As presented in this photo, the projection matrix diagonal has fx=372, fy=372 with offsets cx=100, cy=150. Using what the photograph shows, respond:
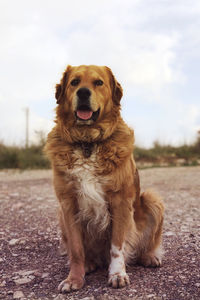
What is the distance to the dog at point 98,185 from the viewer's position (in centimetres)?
308

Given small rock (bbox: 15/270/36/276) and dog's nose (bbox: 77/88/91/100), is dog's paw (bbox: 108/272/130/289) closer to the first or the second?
small rock (bbox: 15/270/36/276)

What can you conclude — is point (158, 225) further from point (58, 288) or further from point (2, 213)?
point (2, 213)

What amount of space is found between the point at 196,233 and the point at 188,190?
148 inches

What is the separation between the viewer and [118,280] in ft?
9.74

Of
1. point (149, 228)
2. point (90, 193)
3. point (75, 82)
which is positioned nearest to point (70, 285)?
point (90, 193)

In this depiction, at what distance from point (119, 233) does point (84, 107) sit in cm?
116

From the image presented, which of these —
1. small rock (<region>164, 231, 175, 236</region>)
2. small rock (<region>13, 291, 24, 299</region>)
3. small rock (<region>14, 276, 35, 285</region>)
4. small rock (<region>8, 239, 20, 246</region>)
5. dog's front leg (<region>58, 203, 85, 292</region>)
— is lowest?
small rock (<region>13, 291, 24, 299</region>)

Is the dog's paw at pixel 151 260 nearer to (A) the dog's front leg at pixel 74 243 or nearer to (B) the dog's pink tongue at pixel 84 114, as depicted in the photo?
(A) the dog's front leg at pixel 74 243

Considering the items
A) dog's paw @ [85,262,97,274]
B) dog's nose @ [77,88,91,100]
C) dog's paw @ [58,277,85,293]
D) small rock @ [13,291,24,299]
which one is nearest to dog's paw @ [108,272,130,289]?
dog's paw @ [58,277,85,293]

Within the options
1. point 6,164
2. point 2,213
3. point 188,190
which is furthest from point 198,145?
point 2,213

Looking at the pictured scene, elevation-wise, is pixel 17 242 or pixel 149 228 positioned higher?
pixel 149 228

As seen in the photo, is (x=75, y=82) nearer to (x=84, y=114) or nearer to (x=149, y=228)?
(x=84, y=114)

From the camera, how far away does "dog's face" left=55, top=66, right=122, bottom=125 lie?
334cm

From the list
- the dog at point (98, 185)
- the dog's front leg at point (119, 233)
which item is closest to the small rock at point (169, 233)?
the dog at point (98, 185)
